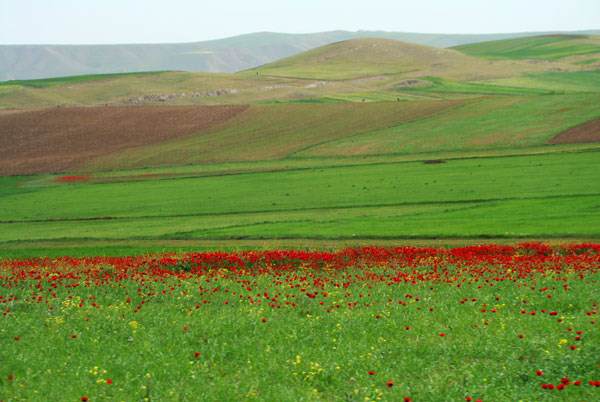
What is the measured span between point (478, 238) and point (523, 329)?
19457 millimetres

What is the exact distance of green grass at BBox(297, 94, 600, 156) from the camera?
237 feet

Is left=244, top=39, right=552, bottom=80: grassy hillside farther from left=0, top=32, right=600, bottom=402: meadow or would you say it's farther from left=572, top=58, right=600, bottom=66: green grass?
left=0, top=32, right=600, bottom=402: meadow

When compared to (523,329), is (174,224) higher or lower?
lower

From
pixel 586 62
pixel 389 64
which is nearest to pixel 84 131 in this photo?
pixel 389 64

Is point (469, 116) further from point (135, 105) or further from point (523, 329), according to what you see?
point (523, 329)

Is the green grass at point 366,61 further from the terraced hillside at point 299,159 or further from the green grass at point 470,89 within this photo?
the green grass at point 470,89

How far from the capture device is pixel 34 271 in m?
23.1

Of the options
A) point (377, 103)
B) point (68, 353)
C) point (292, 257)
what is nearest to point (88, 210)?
point (292, 257)

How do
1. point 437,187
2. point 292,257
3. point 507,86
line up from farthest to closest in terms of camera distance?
point 507,86, point 437,187, point 292,257

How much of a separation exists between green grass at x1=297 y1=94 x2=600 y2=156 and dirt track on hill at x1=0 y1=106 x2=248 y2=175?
26451 millimetres

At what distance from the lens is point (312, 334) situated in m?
13.8

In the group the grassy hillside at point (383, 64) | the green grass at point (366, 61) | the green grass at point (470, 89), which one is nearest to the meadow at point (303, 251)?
the green grass at point (470, 89)

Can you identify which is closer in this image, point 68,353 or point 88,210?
point 68,353

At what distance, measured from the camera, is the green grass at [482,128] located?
72250 mm
